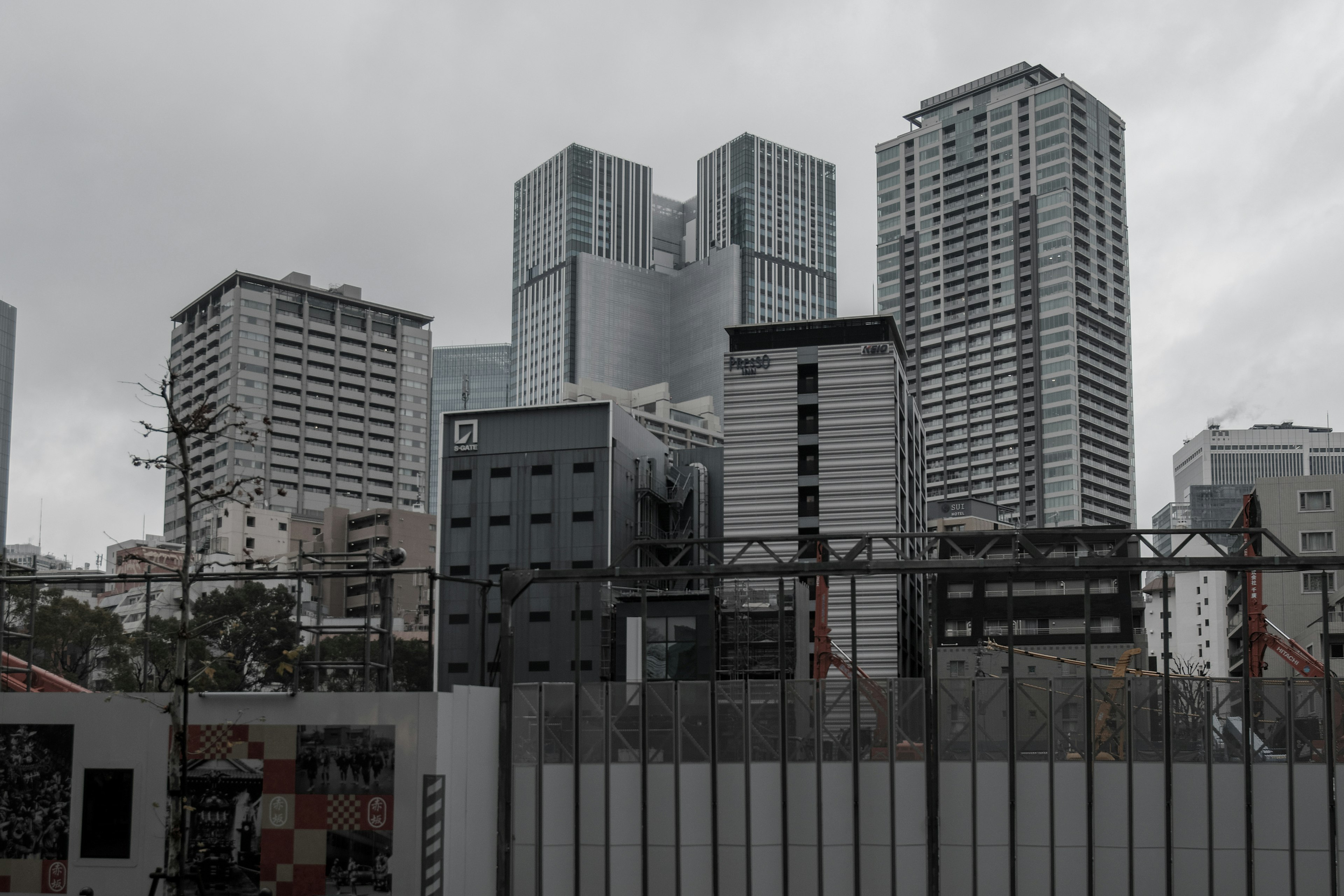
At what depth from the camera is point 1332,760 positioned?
23250 millimetres

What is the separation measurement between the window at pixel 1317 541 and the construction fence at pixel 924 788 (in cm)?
8052

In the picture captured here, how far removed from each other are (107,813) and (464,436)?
8896 centimetres

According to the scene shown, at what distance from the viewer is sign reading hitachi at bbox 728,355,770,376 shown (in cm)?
9894

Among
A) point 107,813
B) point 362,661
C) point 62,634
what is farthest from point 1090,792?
point 62,634

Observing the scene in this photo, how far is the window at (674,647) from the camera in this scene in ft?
255

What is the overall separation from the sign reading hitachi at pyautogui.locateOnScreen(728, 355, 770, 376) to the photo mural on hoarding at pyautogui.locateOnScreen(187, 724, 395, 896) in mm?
78060

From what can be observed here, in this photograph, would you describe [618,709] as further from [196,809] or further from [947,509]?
[947,509]

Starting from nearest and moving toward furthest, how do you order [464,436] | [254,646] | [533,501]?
[254,646], [533,501], [464,436]

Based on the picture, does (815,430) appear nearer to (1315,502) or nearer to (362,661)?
(1315,502)

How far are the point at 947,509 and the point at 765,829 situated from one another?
131434 millimetres

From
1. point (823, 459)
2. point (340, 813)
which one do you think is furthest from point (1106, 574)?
point (823, 459)

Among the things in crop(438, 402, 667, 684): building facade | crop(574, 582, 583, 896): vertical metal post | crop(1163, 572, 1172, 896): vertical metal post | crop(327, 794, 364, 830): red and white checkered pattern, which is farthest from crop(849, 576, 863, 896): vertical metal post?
crop(438, 402, 667, 684): building facade

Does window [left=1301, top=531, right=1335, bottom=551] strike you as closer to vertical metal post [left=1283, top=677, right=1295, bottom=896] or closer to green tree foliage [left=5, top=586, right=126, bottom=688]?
vertical metal post [left=1283, top=677, right=1295, bottom=896]

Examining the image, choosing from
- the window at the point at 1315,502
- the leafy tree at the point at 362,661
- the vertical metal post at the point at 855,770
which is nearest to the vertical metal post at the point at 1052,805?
the vertical metal post at the point at 855,770
